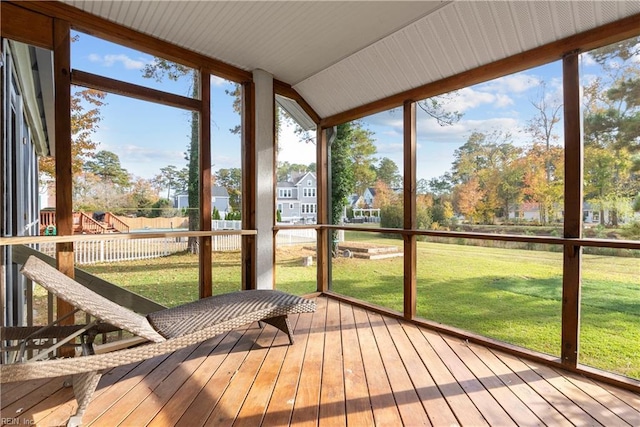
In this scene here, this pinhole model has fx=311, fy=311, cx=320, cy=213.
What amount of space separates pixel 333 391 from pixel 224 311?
1014mm

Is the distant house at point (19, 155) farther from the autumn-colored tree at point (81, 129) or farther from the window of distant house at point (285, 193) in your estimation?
the window of distant house at point (285, 193)

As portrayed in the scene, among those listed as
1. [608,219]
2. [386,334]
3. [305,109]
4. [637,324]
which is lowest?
[386,334]

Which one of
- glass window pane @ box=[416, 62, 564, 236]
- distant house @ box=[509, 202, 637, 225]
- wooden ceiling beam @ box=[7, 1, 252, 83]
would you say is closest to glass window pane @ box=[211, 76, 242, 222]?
wooden ceiling beam @ box=[7, 1, 252, 83]

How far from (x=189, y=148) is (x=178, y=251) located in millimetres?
1142

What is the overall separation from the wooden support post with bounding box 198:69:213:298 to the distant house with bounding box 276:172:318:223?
1.06 m

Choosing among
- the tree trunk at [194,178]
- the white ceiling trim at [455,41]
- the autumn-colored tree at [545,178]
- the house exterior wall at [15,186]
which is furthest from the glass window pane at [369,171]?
the house exterior wall at [15,186]

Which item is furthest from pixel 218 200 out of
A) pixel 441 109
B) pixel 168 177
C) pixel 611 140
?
pixel 611 140

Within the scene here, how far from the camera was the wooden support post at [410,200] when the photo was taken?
366 centimetres

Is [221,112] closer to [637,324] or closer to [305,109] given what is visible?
[305,109]

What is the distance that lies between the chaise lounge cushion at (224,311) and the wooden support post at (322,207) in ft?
6.00

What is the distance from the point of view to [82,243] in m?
2.79

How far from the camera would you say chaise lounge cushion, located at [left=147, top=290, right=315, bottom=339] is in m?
2.22

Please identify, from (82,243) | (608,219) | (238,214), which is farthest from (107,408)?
(608,219)

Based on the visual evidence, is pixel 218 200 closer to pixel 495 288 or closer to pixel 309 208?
pixel 309 208
